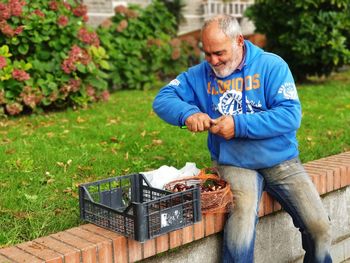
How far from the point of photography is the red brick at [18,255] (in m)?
2.39

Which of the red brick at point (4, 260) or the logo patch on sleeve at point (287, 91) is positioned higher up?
the logo patch on sleeve at point (287, 91)

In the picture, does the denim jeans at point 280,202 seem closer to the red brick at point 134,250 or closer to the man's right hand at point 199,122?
A: the man's right hand at point 199,122

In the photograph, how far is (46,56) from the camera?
6.98 meters

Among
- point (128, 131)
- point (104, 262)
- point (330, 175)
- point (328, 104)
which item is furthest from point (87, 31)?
point (104, 262)

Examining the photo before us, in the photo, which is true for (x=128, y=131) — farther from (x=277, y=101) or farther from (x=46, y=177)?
(x=277, y=101)

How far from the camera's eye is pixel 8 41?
21.7 feet

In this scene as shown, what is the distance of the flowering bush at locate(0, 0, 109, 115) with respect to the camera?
6.47 meters

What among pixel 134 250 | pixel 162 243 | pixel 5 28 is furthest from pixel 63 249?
pixel 5 28

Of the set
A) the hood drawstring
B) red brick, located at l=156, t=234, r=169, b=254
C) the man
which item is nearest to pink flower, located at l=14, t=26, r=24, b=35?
the man

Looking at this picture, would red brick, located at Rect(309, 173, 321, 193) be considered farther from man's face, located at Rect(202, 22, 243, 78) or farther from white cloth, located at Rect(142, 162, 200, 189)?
man's face, located at Rect(202, 22, 243, 78)

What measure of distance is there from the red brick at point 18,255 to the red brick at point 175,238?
70 cm

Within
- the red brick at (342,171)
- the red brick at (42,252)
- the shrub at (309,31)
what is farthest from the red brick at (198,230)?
the shrub at (309,31)

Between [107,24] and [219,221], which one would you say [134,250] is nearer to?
[219,221]

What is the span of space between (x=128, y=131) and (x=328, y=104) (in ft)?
9.96
